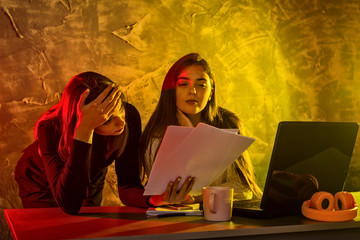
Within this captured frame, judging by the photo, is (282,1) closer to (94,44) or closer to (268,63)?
(268,63)

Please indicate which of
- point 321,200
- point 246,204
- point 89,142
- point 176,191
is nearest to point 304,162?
point 321,200

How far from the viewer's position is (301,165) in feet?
4.58

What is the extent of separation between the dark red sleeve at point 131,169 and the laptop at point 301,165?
1.45 feet

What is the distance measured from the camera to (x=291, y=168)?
4.51 ft

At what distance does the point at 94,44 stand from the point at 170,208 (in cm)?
153

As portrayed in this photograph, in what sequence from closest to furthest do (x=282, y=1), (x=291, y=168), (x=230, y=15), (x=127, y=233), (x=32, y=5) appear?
(x=127, y=233) → (x=291, y=168) → (x=32, y=5) → (x=230, y=15) → (x=282, y=1)

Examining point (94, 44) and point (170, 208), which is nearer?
point (170, 208)

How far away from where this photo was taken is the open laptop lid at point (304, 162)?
52.8 inches

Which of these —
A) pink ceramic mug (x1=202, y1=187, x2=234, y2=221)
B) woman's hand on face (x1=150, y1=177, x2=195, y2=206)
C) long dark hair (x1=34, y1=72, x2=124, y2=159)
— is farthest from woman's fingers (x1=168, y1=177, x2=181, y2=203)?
long dark hair (x1=34, y1=72, x2=124, y2=159)

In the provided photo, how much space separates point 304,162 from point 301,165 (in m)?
0.01

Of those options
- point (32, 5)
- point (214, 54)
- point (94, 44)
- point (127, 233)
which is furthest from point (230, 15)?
point (127, 233)

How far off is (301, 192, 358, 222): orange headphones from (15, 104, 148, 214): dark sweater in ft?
1.92

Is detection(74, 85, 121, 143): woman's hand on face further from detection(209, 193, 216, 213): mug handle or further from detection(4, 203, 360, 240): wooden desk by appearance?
detection(209, 193, 216, 213): mug handle

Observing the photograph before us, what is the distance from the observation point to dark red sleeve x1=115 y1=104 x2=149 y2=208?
1772 millimetres
